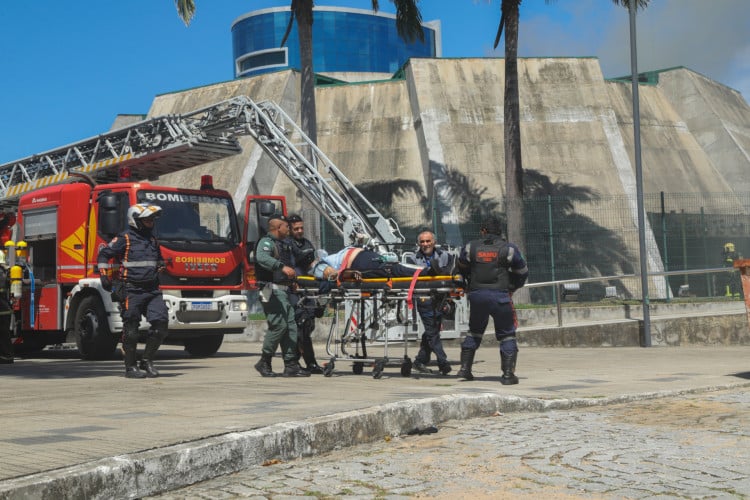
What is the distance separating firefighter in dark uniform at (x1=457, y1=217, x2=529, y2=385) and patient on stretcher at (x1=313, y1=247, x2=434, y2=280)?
1.74 feet

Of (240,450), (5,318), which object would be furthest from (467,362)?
(5,318)

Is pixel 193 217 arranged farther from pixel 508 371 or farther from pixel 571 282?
pixel 571 282

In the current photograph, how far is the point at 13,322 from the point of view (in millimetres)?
15219

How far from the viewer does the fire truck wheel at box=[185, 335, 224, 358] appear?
16.7 m

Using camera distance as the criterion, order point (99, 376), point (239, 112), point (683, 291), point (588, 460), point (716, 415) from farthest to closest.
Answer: point (683, 291)
point (239, 112)
point (99, 376)
point (716, 415)
point (588, 460)

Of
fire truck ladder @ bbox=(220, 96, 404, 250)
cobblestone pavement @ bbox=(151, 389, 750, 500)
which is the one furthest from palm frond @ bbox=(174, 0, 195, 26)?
cobblestone pavement @ bbox=(151, 389, 750, 500)

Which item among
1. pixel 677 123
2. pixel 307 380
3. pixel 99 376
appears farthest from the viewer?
pixel 677 123

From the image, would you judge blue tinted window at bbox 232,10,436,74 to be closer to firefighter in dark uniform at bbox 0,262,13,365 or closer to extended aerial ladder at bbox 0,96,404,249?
extended aerial ladder at bbox 0,96,404,249

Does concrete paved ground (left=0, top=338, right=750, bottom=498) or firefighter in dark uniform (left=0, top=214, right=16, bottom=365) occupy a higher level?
firefighter in dark uniform (left=0, top=214, right=16, bottom=365)

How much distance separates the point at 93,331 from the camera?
15023 millimetres

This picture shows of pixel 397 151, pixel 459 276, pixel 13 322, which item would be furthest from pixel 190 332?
pixel 397 151

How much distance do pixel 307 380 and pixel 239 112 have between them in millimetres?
9745

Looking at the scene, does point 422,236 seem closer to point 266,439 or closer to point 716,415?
point 716,415

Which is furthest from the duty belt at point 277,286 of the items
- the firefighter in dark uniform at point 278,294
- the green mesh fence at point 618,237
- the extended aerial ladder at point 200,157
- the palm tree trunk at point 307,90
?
the palm tree trunk at point 307,90
